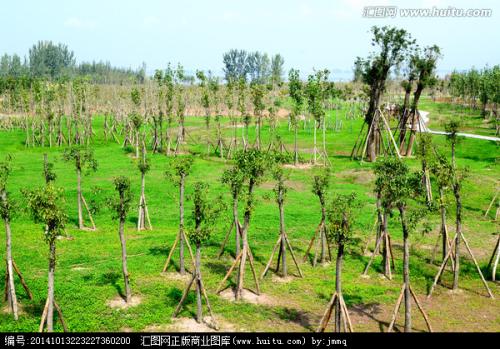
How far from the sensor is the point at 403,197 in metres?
18.2

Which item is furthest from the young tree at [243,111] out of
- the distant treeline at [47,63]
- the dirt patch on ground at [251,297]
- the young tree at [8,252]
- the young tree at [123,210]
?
the distant treeline at [47,63]

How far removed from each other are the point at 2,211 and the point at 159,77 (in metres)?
40.5

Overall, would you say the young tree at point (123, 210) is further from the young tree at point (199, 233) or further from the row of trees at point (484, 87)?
the row of trees at point (484, 87)

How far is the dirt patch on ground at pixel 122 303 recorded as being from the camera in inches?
692

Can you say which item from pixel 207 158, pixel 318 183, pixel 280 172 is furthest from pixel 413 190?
pixel 207 158

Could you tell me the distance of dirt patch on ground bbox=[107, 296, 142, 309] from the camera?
1758cm

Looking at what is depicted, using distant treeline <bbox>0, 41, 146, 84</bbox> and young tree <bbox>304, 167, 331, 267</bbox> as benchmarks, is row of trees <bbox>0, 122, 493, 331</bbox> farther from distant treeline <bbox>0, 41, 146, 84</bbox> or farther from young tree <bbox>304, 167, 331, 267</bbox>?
distant treeline <bbox>0, 41, 146, 84</bbox>

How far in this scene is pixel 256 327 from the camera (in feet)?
54.3

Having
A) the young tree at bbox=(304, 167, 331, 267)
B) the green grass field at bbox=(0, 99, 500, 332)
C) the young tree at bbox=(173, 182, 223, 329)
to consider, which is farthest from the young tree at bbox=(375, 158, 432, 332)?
the young tree at bbox=(173, 182, 223, 329)

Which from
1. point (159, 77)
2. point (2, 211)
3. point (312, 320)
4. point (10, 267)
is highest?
point (159, 77)

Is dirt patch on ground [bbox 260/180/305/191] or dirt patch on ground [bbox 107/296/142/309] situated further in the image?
dirt patch on ground [bbox 260/180/305/191]

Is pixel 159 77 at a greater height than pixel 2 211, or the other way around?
pixel 159 77

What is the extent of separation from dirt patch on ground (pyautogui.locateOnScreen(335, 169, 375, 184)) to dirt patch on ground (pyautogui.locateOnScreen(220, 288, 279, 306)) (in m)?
21.6

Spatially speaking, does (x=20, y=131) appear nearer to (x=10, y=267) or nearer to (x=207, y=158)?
(x=207, y=158)
